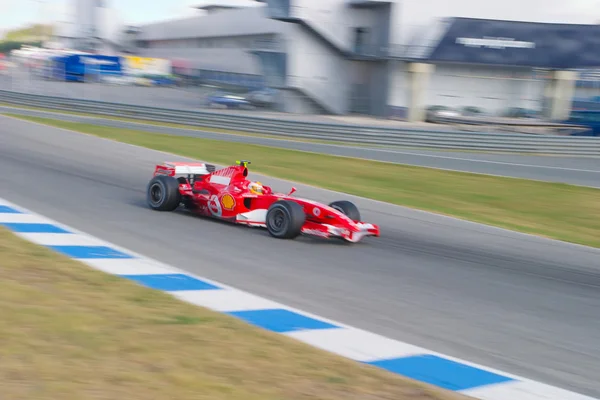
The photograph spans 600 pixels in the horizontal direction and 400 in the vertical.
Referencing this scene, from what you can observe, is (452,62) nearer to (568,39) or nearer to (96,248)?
(568,39)

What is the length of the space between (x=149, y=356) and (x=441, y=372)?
75.3 inches

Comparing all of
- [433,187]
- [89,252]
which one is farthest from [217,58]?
[89,252]

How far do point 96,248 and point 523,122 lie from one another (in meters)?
29.3

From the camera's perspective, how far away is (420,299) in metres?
6.64

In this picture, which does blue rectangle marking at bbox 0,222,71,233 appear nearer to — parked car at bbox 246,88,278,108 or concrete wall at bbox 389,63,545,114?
parked car at bbox 246,88,278,108

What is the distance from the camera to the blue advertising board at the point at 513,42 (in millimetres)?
34750

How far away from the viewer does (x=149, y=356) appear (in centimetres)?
412

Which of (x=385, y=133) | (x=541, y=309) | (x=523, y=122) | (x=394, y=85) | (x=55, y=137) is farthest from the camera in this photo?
(x=394, y=85)

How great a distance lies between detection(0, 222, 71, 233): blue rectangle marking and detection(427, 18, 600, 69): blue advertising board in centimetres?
2892

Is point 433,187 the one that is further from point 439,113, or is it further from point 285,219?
Result: point 439,113

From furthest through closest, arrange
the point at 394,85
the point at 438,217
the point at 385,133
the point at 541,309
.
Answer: the point at 394,85, the point at 385,133, the point at 438,217, the point at 541,309

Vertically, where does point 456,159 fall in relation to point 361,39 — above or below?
below

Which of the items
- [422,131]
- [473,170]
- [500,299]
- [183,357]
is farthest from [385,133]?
[183,357]

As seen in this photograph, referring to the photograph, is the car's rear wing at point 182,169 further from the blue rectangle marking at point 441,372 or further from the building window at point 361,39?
the building window at point 361,39
